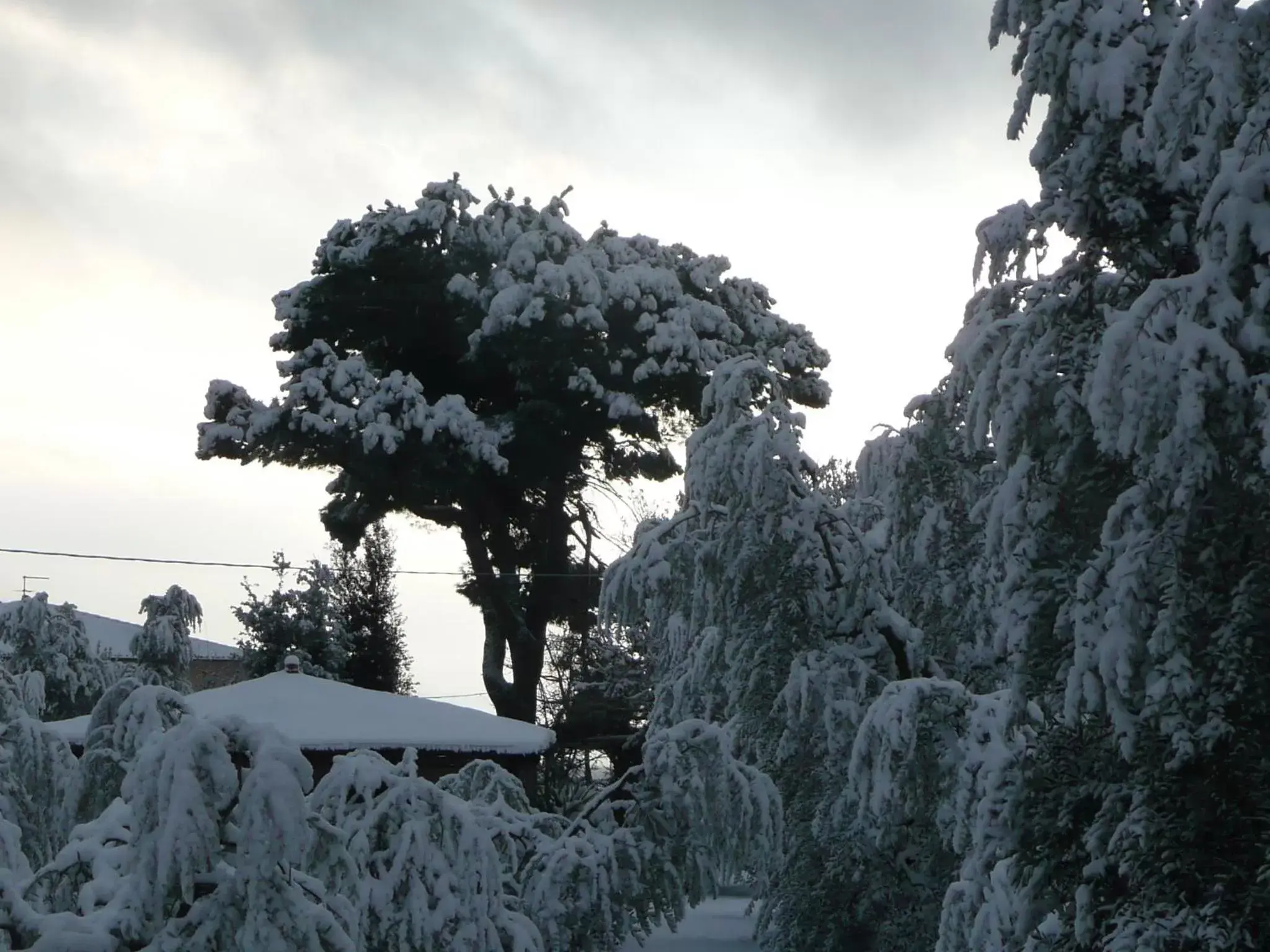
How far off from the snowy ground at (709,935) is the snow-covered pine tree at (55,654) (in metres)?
9.03

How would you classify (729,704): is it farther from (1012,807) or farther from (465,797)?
(1012,807)

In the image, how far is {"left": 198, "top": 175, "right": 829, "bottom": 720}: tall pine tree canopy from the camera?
77.6ft

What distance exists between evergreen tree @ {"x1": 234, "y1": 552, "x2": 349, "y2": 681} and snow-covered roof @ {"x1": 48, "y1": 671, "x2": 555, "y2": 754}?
10.5 m

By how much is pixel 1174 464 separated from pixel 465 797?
5500 millimetres

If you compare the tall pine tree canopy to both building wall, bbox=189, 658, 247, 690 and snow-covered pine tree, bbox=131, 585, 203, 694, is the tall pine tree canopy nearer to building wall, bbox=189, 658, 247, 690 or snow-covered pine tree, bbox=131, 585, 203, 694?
snow-covered pine tree, bbox=131, 585, 203, 694

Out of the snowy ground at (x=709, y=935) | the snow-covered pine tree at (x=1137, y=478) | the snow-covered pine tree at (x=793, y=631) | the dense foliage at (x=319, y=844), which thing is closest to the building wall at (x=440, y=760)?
the snowy ground at (x=709, y=935)

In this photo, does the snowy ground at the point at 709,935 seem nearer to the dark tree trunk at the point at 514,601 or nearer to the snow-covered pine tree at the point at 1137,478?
the dark tree trunk at the point at 514,601

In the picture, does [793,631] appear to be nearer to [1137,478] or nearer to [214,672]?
[1137,478]

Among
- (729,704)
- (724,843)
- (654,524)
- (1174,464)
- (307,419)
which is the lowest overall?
(724,843)

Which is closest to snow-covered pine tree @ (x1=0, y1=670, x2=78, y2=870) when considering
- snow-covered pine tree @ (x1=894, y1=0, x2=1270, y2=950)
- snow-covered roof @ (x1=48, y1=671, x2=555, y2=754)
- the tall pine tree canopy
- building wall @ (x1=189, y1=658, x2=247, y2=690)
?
snow-covered pine tree @ (x1=894, y1=0, x2=1270, y2=950)

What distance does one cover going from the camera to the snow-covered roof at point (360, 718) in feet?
52.0

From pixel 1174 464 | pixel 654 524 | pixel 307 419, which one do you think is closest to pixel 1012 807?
pixel 1174 464

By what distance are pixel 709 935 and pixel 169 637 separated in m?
9.35

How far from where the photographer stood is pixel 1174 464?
496 cm
